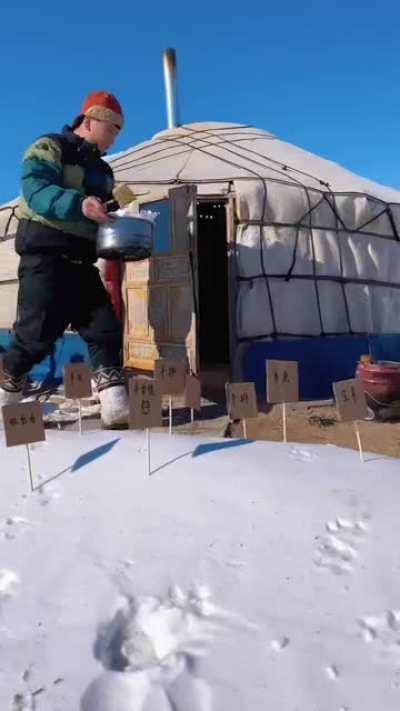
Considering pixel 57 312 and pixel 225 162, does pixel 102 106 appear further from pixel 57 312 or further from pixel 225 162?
pixel 225 162

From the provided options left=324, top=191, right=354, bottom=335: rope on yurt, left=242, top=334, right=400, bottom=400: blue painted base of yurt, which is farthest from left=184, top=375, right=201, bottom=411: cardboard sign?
left=324, top=191, right=354, bottom=335: rope on yurt

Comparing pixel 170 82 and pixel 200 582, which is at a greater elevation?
pixel 170 82

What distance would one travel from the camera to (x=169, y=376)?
238 cm

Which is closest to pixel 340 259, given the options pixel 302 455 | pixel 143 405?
pixel 302 455

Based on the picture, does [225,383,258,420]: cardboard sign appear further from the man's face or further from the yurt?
the yurt

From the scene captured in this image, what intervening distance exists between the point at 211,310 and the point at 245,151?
268 centimetres

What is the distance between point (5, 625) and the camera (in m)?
1.22

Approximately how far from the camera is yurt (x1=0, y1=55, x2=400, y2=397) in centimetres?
446

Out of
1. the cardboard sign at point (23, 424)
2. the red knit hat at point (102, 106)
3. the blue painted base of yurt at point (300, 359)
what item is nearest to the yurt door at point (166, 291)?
the blue painted base of yurt at point (300, 359)

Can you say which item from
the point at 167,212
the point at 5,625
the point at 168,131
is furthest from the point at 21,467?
the point at 168,131

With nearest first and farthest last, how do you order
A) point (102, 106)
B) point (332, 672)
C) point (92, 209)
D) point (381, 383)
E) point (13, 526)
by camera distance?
point (332, 672), point (13, 526), point (92, 209), point (102, 106), point (381, 383)

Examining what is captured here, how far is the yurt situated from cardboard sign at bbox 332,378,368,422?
2.17m

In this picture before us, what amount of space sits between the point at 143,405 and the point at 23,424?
15.7 inches

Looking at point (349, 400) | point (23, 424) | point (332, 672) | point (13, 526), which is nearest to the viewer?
point (332, 672)
